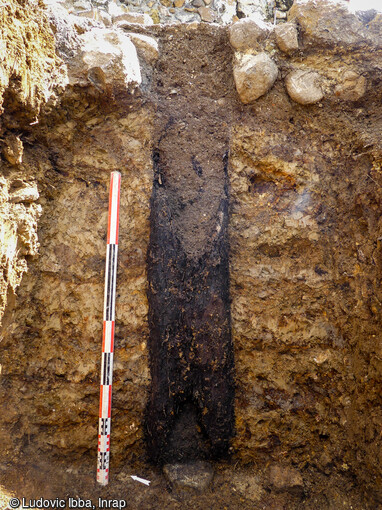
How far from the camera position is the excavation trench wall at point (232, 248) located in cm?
223

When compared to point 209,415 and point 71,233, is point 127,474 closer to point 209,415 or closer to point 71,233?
point 209,415

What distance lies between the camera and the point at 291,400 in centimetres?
234

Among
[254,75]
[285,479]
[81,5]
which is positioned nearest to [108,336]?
[285,479]

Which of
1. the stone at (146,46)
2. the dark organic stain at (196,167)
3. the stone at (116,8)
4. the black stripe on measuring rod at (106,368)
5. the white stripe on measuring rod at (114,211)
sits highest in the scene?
the stone at (116,8)

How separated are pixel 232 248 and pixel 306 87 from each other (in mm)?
1178

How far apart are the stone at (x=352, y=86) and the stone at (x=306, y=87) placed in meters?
0.13

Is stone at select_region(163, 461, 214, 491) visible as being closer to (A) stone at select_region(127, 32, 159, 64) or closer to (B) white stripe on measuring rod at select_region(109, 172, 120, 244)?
(B) white stripe on measuring rod at select_region(109, 172, 120, 244)

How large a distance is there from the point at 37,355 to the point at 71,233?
0.78 metres

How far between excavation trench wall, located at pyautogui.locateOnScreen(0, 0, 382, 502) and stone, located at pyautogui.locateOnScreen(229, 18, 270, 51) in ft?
0.26

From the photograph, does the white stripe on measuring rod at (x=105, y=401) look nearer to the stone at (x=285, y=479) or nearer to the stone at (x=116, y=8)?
the stone at (x=285, y=479)

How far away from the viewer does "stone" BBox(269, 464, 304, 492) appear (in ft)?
7.32

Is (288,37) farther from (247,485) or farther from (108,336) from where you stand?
(247,485)

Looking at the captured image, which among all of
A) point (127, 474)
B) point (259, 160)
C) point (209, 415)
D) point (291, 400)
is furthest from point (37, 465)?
point (259, 160)

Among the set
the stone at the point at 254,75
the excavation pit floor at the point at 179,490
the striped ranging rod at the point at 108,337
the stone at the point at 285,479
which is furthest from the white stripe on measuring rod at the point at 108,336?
the stone at the point at 254,75
